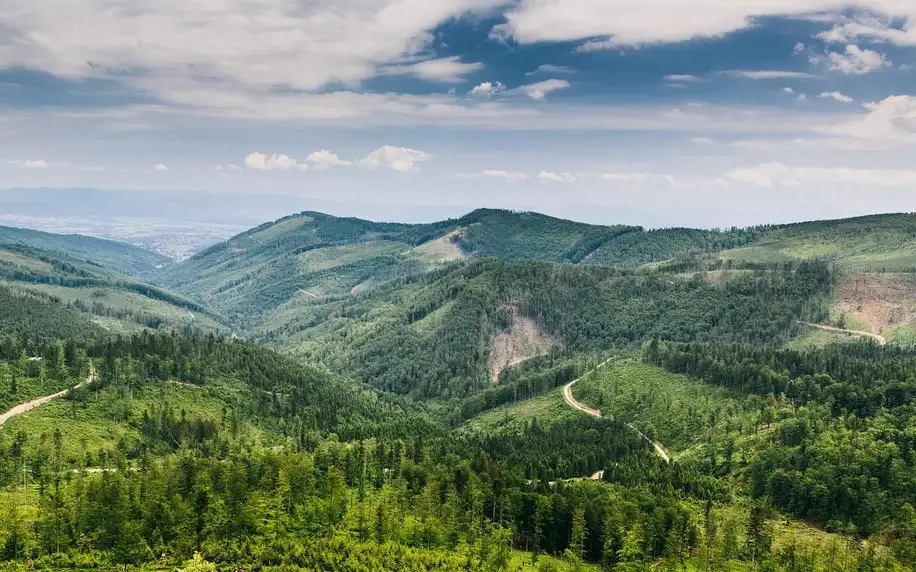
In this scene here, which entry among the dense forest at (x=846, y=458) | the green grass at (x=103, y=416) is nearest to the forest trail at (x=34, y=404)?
the green grass at (x=103, y=416)

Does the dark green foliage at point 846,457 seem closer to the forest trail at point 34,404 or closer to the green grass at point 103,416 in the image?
the green grass at point 103,416

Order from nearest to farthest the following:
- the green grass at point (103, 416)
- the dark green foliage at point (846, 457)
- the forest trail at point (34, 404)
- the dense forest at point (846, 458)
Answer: the dense forest at point (846, 458)
the dark green foliage at point (846, 457)
the green grass at point (103, 416)
the forest trail at point (34, 404)

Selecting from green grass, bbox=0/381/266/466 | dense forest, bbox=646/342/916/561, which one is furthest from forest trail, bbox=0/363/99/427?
dense forest, bbox=646/342/916/561

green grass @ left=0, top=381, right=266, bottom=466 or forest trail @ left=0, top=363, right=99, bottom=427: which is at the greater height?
forest trail @ left=0, top=363, right=99, bottom=427

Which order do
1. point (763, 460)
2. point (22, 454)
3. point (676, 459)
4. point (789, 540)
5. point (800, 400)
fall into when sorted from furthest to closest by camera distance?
point (800, 400), point (676, 459), point (763, 460), point (22, 454), point (789, 540)

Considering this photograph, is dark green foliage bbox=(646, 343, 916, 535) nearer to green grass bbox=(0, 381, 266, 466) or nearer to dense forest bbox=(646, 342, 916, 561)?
dense forest bbox=(646, 342, 916, 561)

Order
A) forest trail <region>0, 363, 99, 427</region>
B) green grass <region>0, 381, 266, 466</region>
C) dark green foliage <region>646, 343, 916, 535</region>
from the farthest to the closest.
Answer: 1. forest trail <region>0, 363, 99, 427</region>
2. green grass <region>0, 381, 266, 466</region>
3. dark green foliage <region>646, 343, 916, 535</region>

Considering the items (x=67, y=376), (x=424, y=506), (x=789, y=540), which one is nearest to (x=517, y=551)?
(x=424, y=506)

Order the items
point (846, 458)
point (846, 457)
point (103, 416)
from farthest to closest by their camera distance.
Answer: point (103, 416) → point (846, 457) → point (846, 458)

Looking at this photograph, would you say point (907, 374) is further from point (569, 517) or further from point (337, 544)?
point (337, 544)

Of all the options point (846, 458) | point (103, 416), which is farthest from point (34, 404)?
point (846, 458)

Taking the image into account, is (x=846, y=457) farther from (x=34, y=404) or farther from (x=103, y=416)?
(x=34, y=404)
